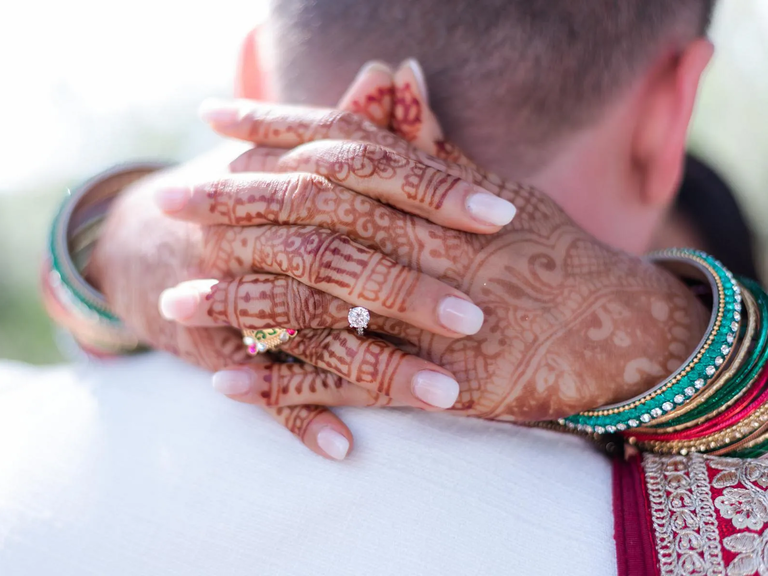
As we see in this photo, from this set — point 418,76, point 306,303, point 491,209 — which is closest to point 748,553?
point 491,209

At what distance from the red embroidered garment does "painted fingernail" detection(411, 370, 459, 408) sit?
24 cm

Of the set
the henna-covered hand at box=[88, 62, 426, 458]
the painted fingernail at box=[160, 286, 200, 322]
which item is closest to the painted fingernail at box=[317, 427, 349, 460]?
the henna-covered hand at box=[88, 62, 426, 458]

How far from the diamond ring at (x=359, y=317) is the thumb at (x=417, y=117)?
0.86ft

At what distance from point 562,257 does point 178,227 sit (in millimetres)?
625

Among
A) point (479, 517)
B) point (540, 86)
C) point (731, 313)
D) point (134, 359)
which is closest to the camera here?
point (479, 517)

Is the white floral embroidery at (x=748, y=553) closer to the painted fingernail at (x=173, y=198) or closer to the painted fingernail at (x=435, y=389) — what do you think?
the painted fingernail at (x=435, y=389)

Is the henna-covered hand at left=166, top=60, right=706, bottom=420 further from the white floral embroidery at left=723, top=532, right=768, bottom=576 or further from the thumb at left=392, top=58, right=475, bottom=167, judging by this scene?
the white floral embroidery at left=723, top=532, right=768, bottom=576

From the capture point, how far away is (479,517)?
80cm

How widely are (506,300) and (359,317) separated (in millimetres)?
196

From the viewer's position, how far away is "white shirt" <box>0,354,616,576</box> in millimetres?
785

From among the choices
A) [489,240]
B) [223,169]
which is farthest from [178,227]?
[489,240]

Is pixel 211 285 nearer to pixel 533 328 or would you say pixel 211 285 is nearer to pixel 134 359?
pixel 134 359

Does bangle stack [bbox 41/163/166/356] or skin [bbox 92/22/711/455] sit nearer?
skin [bbox 92/22/711/455]

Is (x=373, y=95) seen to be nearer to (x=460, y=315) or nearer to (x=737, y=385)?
(x=460, y=315)
